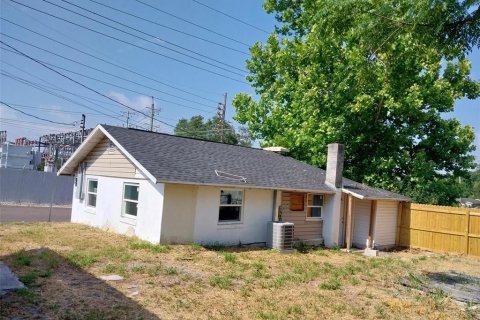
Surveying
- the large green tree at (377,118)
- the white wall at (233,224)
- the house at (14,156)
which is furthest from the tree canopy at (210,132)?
the white wall at (233,224)

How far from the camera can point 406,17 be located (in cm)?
745

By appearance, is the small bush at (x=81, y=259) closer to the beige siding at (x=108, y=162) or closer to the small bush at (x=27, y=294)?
the small bush at (x=27, y=294)

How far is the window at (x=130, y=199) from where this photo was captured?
551 inches

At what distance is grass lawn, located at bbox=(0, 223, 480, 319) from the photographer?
22.1ft

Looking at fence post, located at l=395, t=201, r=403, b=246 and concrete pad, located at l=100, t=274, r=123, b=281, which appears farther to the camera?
fence post, located at l=395, t=201, r=403, b=246

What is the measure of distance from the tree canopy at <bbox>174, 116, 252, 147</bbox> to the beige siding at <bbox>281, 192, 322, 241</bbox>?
43.7m

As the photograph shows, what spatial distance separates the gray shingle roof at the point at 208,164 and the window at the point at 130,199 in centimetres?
149

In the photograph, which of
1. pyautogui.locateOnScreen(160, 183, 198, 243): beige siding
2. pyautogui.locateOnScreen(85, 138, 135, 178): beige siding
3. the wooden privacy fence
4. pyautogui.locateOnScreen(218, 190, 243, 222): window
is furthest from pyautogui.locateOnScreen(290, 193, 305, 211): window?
pyautogui.locateOnScreen(85, 138, 135, 178): beige siding

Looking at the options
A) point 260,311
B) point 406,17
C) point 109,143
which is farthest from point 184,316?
point 109,143

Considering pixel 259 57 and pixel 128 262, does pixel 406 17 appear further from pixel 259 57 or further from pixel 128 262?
pixel 259 57

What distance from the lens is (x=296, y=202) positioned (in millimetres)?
16750

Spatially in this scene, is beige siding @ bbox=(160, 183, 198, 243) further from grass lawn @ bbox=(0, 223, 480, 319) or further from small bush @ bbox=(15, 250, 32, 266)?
small bush @ bbox=(15, 250, 32, 266)

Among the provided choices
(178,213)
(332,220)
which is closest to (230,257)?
(178,213)

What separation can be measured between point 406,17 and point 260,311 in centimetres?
606
